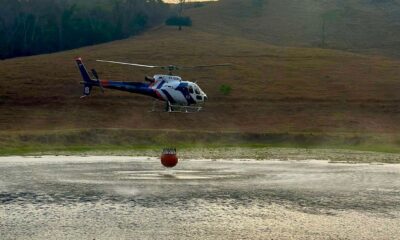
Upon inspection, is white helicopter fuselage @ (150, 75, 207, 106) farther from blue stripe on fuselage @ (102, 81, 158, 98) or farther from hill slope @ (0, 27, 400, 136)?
hill slope @ (0, 27, 400, 136)

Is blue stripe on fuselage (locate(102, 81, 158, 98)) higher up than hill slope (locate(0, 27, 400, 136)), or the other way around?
blue stripe on fuselage (locate(102, 81, 158, 98))

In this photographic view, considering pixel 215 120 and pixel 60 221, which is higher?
pixel 60 221

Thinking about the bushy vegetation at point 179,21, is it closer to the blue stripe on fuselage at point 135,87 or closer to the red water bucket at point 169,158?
the blue stripe on fuselage at point 135,87

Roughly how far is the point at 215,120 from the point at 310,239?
5895 centimetres

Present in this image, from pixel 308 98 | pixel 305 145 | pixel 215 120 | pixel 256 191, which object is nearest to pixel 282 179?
pixel 256 191

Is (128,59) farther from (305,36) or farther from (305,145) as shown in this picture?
(305,36)

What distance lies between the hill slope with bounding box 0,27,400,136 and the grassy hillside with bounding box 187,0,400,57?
32.5 m

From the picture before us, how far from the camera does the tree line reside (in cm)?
13412

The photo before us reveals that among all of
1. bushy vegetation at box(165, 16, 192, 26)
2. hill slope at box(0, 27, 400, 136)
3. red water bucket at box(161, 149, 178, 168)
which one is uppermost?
bushy vegetation at box(165, 16, 192, 26)

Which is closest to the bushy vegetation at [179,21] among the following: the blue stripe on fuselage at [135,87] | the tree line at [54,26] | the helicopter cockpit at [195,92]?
the tree line at [54,26]

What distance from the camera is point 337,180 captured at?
3088cm

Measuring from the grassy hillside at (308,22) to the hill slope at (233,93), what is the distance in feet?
106

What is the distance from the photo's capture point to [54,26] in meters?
138

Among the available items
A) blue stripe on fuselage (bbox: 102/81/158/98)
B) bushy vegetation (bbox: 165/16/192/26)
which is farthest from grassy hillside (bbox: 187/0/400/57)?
blue stripe on fuselage (bbox: 102/81/158/98)
